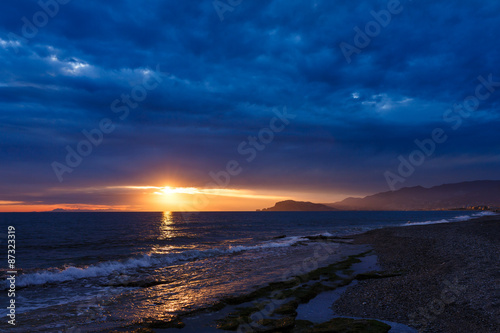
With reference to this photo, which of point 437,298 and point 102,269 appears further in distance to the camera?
point 102,269

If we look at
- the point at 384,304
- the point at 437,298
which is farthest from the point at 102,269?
the point at 437,298

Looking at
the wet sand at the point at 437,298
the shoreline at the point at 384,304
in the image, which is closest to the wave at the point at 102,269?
the shoreline at the point at 384,304

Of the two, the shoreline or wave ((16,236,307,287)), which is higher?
the shoreline

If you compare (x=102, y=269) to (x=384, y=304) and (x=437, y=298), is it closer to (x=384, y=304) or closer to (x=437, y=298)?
(x=384, y=304)

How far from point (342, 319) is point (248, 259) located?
61.3 ft

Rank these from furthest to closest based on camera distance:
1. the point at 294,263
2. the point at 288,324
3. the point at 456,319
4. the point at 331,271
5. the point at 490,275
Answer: the point at 294,263 < the point at 331,271 < the point at 490,275 < the point at 288,324 < the point at 456,319

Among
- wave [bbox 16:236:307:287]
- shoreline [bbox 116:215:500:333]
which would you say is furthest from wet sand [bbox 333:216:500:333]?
wave [bbox 16:236:307:287]

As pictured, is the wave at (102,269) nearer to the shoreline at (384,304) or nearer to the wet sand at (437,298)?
the shoreline at (384,304)

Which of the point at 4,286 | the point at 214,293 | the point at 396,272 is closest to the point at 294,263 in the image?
the point at 396,272

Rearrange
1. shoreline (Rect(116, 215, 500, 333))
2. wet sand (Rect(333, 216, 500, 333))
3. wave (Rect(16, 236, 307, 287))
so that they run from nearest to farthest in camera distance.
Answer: wet sand (Rect(333, 216, 500, 333)) → shoreline (Rect(116, 215, 500, 333)) → wave (Rect(16, 236, 307, 287))

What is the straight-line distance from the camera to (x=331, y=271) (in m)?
21.1

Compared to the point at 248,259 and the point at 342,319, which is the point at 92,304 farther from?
the point at 248,259

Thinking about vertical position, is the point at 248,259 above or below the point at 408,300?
below

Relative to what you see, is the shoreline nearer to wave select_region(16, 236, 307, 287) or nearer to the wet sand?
the wet sand
